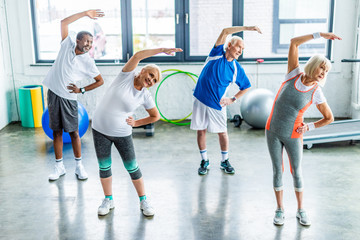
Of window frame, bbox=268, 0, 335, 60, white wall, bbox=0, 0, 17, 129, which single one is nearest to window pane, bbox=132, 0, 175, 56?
window frame, bbox=268, 0, 335, 60

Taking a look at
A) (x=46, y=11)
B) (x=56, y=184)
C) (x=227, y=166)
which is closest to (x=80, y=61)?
(x=56, y=184)

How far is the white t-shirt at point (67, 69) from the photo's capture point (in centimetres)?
386

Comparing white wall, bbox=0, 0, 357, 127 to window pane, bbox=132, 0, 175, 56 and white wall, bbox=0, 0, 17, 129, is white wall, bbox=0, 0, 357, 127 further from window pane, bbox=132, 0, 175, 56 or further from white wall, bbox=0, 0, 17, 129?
window pane, bbox=132, 0, 175, 56

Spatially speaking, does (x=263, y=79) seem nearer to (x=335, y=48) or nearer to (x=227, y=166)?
(x=335, y=48)

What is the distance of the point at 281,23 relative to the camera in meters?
6.50

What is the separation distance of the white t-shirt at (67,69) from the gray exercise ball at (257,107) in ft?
8.63

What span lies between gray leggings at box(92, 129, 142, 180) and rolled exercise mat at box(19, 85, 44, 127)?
3.39m

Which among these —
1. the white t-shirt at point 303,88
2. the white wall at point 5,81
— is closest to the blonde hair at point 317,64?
the white t-shirt at point 303,88

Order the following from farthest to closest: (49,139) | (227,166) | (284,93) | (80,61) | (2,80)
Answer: (2,80), (49,139), (227,166), (80,61), (284,93)

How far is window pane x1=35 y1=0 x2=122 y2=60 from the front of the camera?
6520 mm

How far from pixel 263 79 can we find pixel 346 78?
132cm

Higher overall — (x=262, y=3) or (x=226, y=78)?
(x=262, y=3)

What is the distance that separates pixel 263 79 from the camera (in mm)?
6527

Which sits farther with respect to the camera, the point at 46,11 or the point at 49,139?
the point at 46,11
